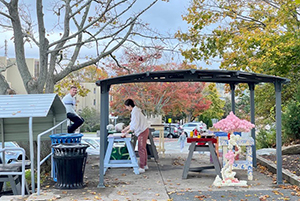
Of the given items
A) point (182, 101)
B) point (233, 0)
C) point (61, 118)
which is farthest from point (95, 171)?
point (182, 101)

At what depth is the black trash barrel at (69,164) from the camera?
7477 mm

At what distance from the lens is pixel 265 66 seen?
13188 mm

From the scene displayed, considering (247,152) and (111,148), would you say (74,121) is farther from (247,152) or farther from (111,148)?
(247,152)

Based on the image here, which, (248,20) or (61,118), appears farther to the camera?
(248,20)

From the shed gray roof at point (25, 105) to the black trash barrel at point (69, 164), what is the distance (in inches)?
31.2

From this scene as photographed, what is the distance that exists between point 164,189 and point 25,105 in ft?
10.9

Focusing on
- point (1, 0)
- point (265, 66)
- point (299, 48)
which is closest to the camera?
point (1, 0)

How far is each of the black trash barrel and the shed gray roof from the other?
31.2 inches

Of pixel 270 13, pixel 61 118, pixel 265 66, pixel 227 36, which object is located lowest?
pixel 61 118

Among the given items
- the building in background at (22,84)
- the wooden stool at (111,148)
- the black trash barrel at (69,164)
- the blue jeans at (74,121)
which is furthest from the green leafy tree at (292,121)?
the building in background at (22,84)

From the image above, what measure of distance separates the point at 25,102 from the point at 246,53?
880cm

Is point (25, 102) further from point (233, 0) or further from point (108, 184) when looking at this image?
point (233, 0)

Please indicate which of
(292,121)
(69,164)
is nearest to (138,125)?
(69,164)

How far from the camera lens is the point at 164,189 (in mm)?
7496
